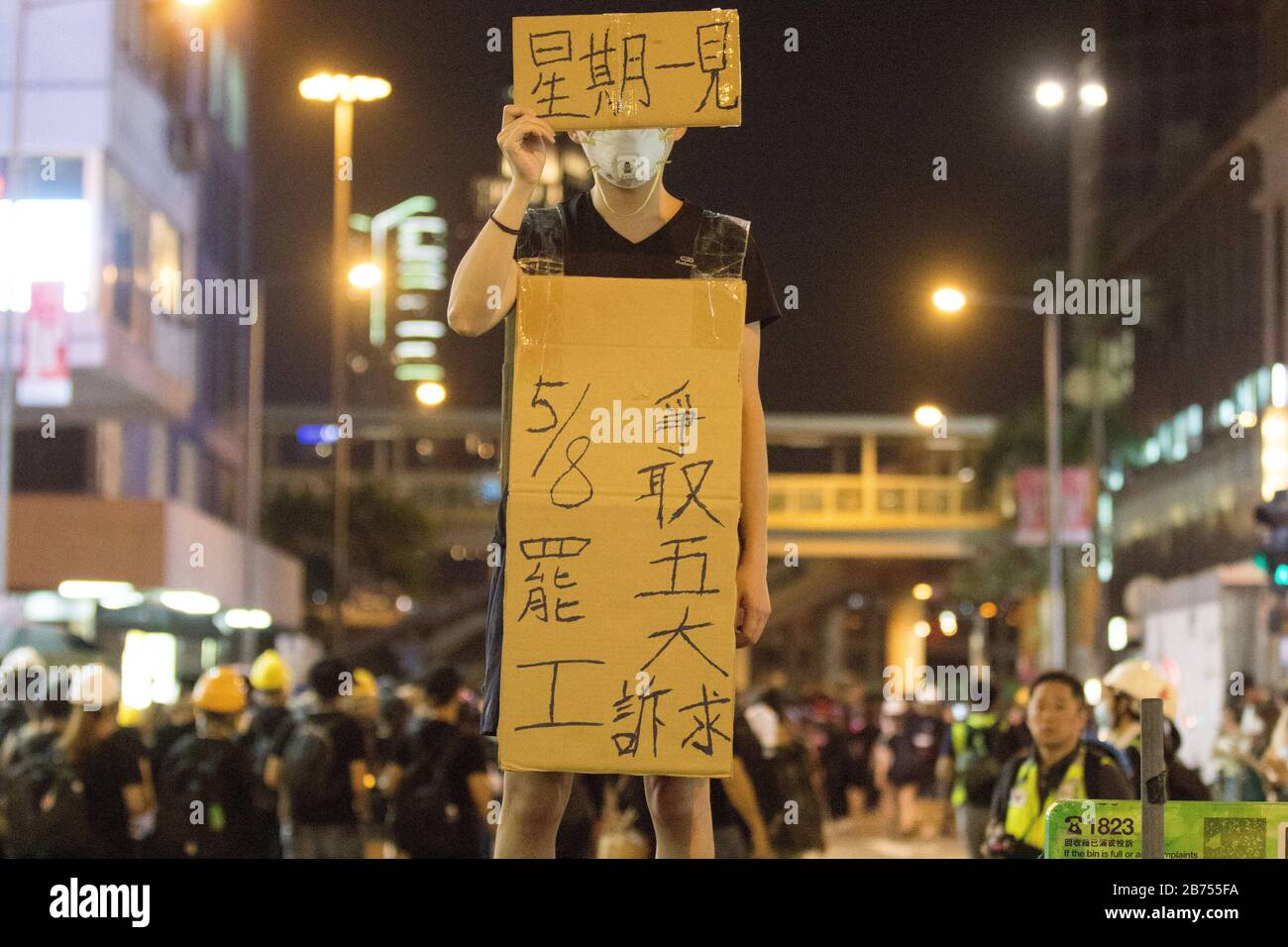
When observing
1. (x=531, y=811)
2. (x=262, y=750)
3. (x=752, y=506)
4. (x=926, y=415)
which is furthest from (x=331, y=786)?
(x=926, y=415)

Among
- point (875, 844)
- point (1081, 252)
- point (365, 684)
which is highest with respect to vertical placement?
point (1081, 252)

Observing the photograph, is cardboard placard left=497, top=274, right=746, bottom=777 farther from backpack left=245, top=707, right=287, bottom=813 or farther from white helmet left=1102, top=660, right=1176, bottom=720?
backpack left=245, top=707, right=287, bottom=813

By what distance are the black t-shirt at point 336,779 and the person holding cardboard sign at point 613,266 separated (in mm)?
6700

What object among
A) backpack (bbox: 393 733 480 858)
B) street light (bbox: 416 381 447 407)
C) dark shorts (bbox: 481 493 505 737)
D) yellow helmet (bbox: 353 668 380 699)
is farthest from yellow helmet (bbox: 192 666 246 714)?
street light (bbox: 416 381 447 407)

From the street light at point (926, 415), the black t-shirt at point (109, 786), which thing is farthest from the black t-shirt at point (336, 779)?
the street light at point (926, 415)

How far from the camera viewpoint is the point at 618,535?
401 centimetres

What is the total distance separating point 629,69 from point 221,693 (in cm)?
753

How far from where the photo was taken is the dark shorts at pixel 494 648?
4.04 metres

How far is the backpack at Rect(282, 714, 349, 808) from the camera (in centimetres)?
1057

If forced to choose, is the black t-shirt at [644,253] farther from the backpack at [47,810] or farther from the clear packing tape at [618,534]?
the backpack at [47,810]
